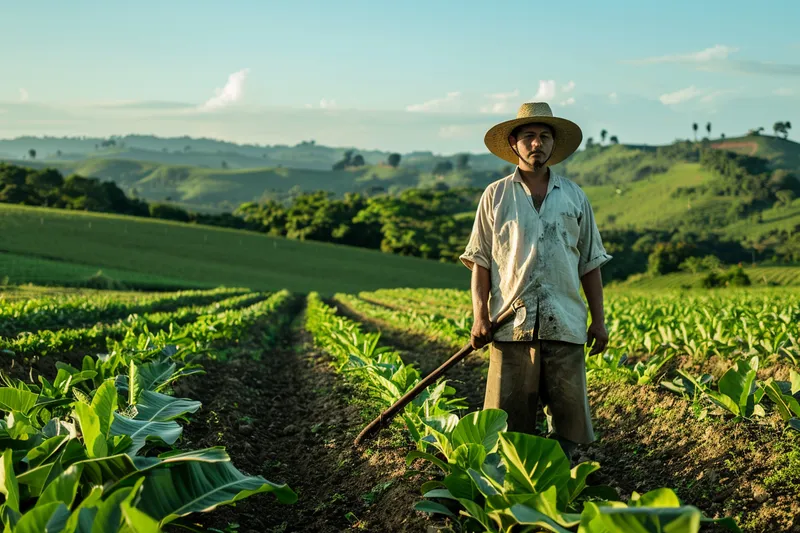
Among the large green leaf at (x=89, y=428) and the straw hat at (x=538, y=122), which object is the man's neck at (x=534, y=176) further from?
the large green leaf at (x=89, y=428)

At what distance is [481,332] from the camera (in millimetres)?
4270

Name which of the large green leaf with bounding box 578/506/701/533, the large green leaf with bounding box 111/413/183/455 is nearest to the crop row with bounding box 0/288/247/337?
the large green leaf with bounding box 111/413/183/455

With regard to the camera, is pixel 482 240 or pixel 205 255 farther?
pixel 205 255

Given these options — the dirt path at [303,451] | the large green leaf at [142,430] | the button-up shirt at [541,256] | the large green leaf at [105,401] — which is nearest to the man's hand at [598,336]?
the button-up shirt at [541,256]

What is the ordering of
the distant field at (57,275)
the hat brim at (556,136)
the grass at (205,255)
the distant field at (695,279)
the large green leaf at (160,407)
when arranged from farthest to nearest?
the distant field at (695,279) → the grass at (205,255) → the distant field at (57,275) → the hat brim at (556,136) → the large green leaf at (160,407)

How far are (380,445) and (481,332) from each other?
1.39 metres

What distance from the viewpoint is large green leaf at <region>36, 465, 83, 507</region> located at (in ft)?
8.31

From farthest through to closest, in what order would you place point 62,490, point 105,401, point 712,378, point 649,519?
point 712,378 < point 105,401 < point 62,490 < point 649,519

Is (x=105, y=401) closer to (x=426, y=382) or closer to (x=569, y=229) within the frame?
(x=426, y=382)

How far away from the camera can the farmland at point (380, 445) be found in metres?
2.75

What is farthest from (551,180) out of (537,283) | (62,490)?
(62,490)

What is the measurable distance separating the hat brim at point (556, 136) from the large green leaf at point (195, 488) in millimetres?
2484

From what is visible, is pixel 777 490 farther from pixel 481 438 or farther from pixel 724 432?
pixel 481 438

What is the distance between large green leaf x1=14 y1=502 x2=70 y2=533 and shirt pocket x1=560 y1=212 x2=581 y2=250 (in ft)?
A: 9.54
